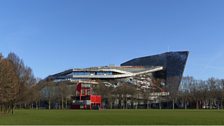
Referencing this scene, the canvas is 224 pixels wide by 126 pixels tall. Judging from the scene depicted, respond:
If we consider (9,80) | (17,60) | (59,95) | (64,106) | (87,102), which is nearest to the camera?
(9,80)

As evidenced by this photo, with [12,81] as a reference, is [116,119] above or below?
Answer: below

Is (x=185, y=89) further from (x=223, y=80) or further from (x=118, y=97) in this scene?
(x=118, y=97)

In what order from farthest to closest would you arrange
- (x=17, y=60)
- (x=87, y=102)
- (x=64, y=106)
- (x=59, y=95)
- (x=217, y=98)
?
(x=64, y=106) → (x=59, y=95) → (x=217, y=98) → (x=87, y=102) → (x=17, y=60)

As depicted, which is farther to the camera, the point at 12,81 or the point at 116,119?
the point at 12,81

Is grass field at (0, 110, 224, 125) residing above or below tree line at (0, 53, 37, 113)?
below

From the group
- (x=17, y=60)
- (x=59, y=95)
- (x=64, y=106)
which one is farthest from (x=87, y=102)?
(x=17, y=60)

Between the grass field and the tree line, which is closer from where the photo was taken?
the grass field

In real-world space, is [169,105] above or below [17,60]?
below

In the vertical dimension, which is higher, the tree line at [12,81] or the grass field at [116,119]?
the tree line at [12,81]

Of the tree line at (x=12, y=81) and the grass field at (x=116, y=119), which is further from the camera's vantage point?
the tree line at (x=12, y=81)

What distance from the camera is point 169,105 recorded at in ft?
584

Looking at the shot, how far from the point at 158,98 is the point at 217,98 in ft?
112

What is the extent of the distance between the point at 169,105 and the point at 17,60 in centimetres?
10524

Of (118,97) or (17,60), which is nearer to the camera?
(17,60)
